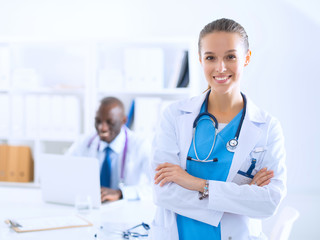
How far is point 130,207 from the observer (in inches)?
84.4

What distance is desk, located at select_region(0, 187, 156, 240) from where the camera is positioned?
1599 millimetres

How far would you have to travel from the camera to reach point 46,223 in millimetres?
1751

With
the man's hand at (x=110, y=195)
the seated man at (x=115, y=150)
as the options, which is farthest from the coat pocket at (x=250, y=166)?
the seated man at (x=115, y=150)

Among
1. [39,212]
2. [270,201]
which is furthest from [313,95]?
[39,212]

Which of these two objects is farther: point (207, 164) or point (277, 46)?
point (277, 46)

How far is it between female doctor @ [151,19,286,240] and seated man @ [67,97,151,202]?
44.9 inches

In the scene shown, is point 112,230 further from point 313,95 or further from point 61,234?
point 313,95

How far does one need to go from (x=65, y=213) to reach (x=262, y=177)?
1048 millimetres

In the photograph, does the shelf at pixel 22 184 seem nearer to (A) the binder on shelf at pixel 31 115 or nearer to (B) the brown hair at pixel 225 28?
(A) the binder on shelf at pixel 31 115

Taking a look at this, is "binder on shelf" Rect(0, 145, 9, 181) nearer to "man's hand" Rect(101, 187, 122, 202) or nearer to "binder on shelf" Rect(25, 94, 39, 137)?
"binder on shelf" Rect(25, 94, 39, 137)

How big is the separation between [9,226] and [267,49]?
8.45ft

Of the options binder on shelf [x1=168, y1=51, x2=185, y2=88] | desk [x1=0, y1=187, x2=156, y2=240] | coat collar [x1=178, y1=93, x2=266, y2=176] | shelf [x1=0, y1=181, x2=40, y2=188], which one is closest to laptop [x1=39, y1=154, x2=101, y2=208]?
desk [x1=0, y1=187, x2=156, y2=240]

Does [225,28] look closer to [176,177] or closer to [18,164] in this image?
[176,177]

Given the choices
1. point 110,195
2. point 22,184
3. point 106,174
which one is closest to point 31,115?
point 22,184
